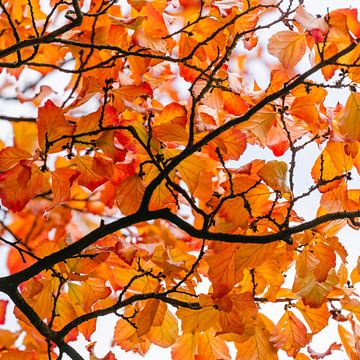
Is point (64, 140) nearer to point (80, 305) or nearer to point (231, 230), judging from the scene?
point (231, 230)

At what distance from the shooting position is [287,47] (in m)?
1.62

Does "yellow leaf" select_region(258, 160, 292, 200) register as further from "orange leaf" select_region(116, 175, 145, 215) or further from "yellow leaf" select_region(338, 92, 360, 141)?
"orange leaf" select_region(116, 175, 145, 215)

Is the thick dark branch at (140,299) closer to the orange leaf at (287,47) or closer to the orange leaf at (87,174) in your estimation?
the orange leaf at (87,174)

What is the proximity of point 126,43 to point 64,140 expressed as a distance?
0.53 metres

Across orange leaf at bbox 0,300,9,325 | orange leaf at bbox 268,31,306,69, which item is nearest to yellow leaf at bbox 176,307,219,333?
orange leaf at bbox 268,31,306,69

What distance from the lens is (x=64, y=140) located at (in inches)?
68.5

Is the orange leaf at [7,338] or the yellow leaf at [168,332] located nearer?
the yellow leaf at [168,332]

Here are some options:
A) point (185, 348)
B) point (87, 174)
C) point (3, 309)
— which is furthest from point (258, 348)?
point (3, 309)

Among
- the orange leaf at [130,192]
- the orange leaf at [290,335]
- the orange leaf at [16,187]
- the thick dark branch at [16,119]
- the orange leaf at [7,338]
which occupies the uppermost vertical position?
the thick dark branch at [16,119]

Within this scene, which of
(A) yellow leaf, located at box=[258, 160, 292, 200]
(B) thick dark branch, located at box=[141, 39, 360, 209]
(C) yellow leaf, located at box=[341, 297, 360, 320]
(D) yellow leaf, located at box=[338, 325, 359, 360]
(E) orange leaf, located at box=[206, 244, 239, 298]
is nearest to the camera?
(B) thick dark branch, located at box=[141, 39, 360, 209]

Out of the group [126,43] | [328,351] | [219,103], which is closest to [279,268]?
[328,351]

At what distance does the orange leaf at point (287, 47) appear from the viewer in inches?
63.3

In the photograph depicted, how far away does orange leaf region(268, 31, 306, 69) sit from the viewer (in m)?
1.61

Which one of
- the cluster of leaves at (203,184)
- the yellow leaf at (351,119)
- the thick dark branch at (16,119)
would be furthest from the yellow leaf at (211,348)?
the thick dark branch at (16,119)
